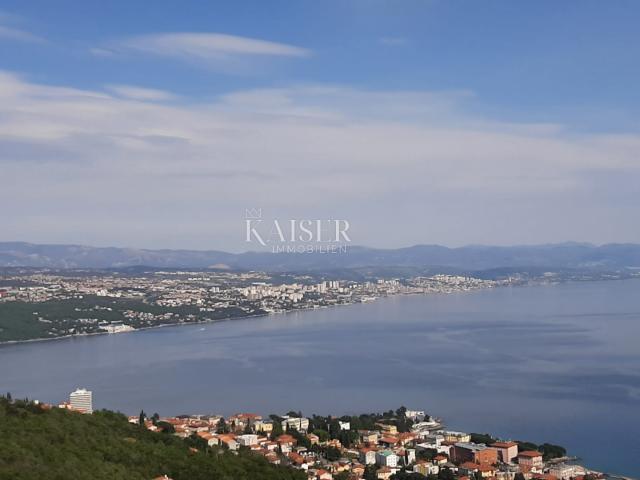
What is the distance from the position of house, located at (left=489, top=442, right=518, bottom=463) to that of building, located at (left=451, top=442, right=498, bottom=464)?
5 cm

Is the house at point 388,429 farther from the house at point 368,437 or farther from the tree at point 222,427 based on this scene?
the tree at point 222,427

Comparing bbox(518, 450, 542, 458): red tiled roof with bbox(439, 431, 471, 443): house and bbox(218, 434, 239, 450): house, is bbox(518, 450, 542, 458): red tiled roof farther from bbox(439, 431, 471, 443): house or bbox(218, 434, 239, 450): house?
bbox(218, 434, 239, 450): house

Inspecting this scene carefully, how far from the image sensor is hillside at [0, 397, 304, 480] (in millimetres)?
4547

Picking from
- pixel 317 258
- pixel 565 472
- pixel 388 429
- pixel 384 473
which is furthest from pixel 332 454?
pixel 317 258

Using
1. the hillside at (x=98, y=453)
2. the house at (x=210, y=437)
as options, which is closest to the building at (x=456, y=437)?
the house at (x=210, y=437)

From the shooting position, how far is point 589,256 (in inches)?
3127

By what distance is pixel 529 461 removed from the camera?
8.36 m

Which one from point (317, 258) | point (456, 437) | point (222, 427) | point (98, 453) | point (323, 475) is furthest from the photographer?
point (317, 258)

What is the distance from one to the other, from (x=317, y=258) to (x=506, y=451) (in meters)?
66.6

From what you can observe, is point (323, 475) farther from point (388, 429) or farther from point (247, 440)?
point (388, 429)

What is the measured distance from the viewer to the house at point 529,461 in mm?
8191

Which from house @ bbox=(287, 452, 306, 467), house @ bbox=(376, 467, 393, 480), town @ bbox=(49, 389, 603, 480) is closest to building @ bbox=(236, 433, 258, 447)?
town @ bbox=(49, 389, 603, 480)

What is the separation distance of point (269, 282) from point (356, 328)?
64.0 feet

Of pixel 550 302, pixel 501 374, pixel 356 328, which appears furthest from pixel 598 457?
pixel 550 302
